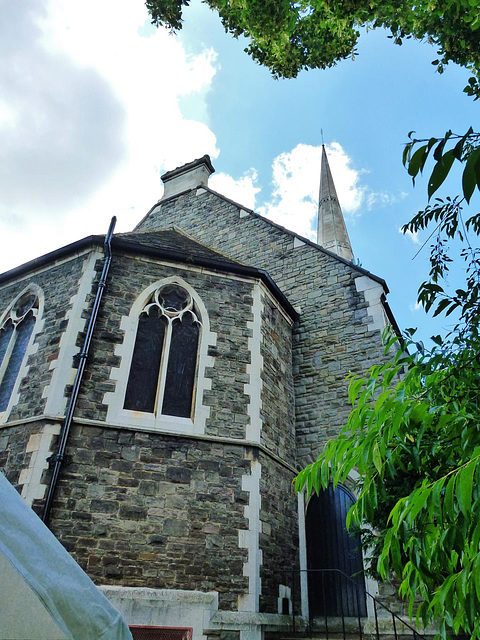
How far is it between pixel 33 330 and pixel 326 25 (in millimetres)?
6653

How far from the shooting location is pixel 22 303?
27.0 ft

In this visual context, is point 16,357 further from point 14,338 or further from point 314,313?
point 314,313

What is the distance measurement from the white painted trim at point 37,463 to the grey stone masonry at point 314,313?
4489 mm

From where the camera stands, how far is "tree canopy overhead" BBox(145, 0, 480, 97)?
5684 millimetres

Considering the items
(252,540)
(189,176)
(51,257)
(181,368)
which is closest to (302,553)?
(252,540)

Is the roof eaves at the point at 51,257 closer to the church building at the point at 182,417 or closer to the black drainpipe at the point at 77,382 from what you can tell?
the church building at the point at 182,417

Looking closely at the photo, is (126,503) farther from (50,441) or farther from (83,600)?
(83,600)

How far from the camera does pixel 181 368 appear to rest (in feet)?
24.1

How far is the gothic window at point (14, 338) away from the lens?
7.31 m

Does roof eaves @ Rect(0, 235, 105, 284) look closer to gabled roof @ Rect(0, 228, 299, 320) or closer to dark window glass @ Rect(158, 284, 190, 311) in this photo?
gabled roof @ Rect(0, 228, 299, 320)

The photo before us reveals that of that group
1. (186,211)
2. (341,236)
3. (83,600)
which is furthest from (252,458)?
(341,236)

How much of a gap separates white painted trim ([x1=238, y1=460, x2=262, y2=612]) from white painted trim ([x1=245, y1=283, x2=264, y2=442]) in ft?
1.75

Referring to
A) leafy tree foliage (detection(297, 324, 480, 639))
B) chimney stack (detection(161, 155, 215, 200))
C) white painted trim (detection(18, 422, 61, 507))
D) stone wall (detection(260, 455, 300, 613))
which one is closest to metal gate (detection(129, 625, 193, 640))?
stone wall (detection(260, 455, 300, 613))

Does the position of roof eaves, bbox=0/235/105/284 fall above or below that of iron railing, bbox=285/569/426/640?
above
